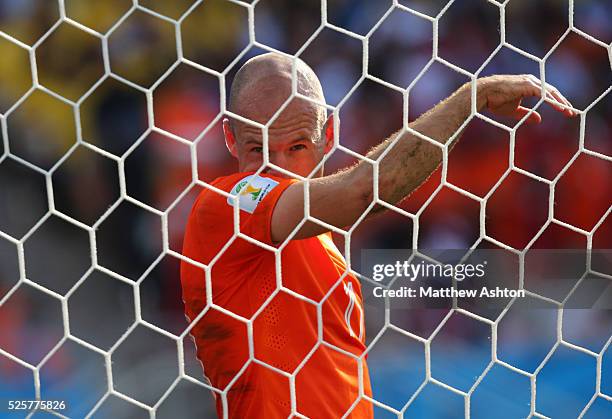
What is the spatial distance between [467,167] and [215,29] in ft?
2.17

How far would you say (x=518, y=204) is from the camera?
182 centimetres

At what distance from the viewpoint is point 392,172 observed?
0.73 m

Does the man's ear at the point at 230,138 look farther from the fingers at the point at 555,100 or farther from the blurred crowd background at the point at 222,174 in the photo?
the blurred crowd background at the point at 222,174

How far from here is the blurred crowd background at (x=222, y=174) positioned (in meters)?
1.66

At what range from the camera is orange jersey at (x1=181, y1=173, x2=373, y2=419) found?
820 mm

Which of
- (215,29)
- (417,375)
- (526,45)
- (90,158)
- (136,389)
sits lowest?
(136,389)

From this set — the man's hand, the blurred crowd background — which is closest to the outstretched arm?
the man's hand

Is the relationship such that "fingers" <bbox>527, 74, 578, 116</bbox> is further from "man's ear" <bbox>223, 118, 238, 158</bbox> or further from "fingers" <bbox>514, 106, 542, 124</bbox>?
"man's ear" <bbox>223, 118, 238, 158</bbox>

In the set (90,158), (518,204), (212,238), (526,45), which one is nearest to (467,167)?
(518,204)

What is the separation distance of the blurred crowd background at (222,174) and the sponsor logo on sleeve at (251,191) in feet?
2.65

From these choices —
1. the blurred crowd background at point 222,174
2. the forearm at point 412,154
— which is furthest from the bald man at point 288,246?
the blurred crowd background at point 222,174

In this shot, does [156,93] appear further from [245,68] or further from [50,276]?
[245,68]

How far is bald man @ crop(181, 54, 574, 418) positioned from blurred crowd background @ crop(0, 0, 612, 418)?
732 mm

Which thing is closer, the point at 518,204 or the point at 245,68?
the point at 245,68
